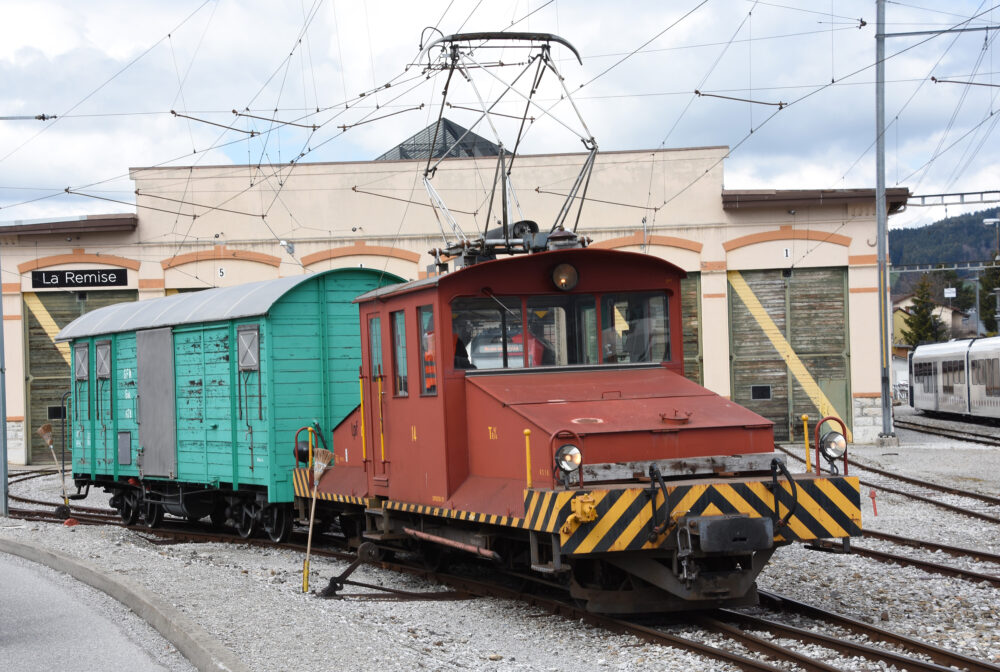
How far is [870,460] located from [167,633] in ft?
59.8

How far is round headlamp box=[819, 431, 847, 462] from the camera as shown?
27.3ft

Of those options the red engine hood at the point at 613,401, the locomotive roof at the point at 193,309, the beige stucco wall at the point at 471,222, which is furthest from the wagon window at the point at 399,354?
the beige stucco wall at the point at 471,222

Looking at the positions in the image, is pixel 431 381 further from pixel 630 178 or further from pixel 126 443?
pixel 630 178

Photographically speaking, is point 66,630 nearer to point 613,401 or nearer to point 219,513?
point 613,401

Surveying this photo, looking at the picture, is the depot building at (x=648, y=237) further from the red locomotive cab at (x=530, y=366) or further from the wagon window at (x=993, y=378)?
the red locomotive cab at (x=530, y=366)

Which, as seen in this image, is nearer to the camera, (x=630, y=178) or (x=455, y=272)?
(x=455, y=272)

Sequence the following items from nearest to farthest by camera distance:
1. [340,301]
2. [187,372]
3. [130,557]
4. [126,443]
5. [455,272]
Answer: [455,272] < [130,557] < [340,301] < [187,372] < [126,443]

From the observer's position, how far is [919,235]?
182750 mm

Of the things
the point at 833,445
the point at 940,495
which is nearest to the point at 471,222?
the point at 940,495

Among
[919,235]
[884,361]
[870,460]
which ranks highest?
[919,235]

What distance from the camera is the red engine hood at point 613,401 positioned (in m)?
8.19

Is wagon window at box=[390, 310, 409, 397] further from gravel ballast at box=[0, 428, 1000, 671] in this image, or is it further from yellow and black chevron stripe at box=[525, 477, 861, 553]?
yellow and black chevron stripe at box=[525, 477, 861, 553]

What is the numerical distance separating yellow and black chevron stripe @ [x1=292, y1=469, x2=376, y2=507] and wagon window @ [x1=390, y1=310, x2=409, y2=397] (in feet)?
5.08

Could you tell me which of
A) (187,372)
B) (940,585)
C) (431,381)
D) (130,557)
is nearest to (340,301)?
(187,372)
